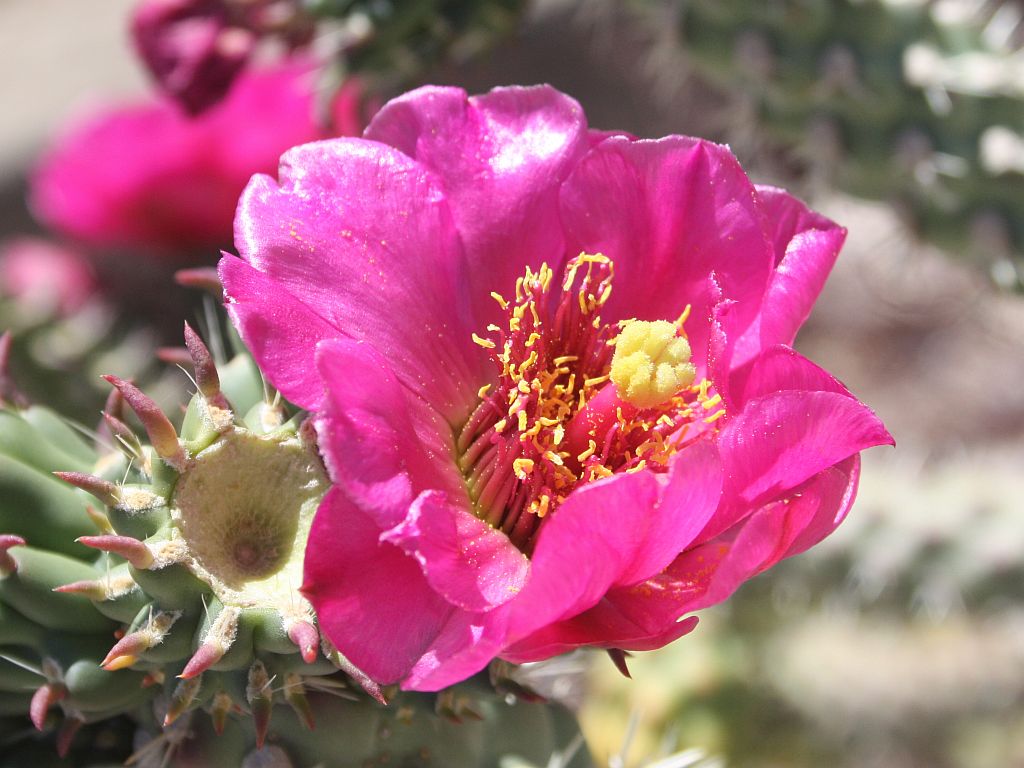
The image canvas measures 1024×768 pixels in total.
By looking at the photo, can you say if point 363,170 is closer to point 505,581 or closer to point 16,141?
point 505,581

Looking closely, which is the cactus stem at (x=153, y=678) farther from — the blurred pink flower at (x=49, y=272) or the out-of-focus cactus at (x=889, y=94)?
the blurred pink flower at (x=49, y=272)

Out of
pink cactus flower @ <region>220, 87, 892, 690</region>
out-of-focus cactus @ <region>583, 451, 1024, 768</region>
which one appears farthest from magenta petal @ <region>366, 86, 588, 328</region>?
out-of-focus cactus @ <region>583, 451, 1024, 768</region>

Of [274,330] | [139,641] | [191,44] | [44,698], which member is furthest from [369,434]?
[191,44]

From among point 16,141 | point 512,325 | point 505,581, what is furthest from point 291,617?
point 16,141

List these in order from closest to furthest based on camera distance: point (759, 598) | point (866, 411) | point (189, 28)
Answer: point (866, 411) → point (189, 28) → point (759, 598)

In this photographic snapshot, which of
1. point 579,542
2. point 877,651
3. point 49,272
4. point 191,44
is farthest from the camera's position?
point 49,272

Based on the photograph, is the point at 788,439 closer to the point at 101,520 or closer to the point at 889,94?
the point at 101,520

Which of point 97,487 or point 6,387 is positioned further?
point 6,387

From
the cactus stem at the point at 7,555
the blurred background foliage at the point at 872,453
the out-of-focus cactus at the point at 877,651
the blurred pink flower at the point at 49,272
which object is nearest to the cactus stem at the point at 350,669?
the cactus stem at the point at 7,555
